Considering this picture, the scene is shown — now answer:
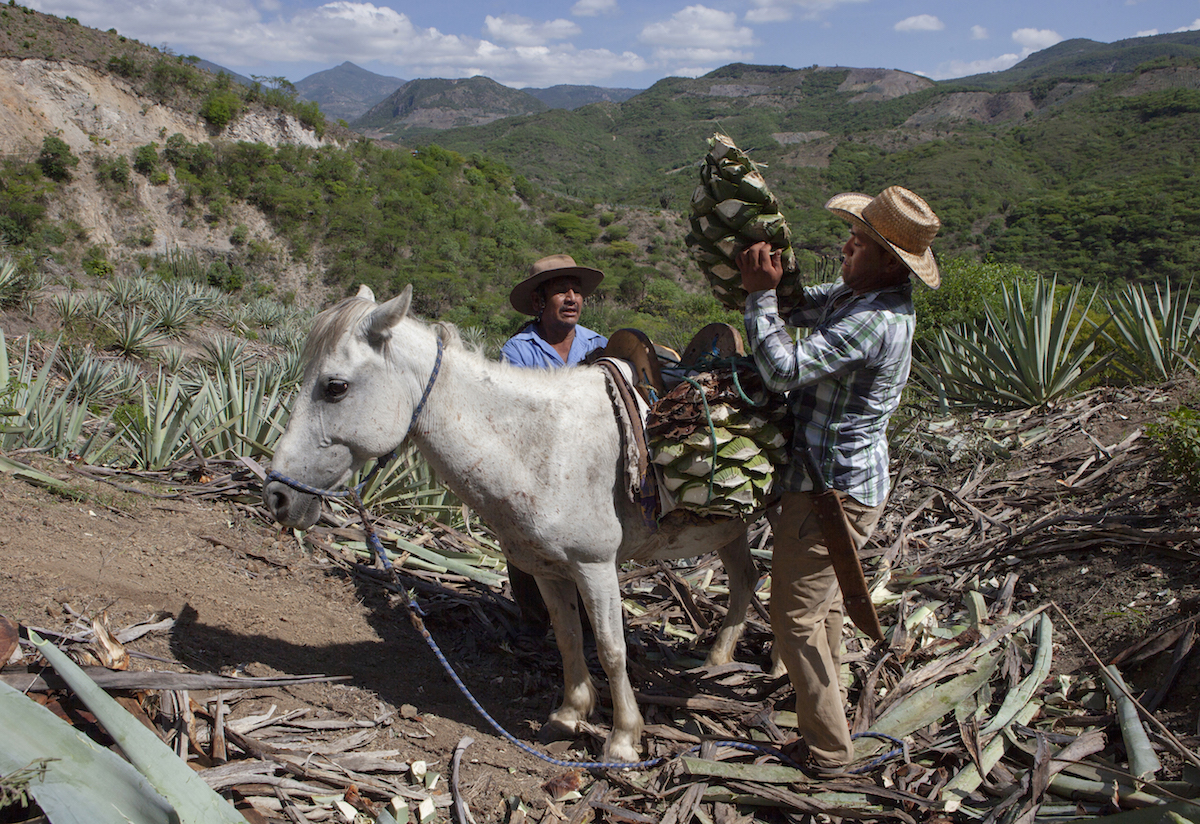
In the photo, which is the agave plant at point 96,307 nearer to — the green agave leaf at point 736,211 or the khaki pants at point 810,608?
the green agave leaf at point 736,211

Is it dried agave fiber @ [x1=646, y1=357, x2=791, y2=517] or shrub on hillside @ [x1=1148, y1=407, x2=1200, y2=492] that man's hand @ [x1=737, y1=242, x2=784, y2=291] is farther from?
shrub on hillside @ [x1=1148, y1=407, x2=1200, y2=492]

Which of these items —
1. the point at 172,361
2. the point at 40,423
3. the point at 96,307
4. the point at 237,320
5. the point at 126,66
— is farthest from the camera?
the point at 126,66

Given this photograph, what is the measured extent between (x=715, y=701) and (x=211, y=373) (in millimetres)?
9176

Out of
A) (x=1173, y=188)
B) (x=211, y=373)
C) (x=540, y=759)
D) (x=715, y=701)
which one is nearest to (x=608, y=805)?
(x=540, y=759)

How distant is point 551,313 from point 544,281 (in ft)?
0.62

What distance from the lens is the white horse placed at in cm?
255

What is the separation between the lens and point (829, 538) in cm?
268

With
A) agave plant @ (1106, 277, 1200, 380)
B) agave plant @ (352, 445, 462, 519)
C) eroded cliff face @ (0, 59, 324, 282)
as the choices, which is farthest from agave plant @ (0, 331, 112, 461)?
eroded cliff face @ (0, 59, 324, 282)

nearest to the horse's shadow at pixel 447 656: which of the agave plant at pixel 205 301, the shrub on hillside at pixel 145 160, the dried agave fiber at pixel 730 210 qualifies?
the dried agave fiber at pixel 730 210

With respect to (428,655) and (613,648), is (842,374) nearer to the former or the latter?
(613,648)

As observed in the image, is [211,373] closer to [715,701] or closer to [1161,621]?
[715,701]

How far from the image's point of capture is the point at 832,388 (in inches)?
103

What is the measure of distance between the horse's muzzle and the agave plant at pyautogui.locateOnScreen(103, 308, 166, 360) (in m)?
10.4

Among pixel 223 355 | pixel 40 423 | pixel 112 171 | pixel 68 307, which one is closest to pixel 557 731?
pixel 40 423
